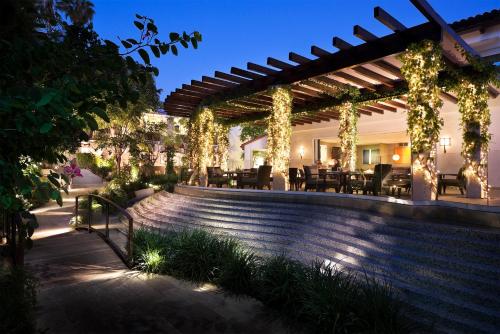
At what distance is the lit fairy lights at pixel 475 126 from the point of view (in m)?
8.52

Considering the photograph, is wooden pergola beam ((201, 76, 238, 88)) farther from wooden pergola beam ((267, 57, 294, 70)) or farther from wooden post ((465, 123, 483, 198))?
wooden post ((465, 123, 483, 198))

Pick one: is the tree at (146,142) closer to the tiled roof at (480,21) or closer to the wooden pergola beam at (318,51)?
the wooden pergola beam at (318,51)

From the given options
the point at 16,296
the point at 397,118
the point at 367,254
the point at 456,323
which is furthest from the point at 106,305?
the point at 397,118

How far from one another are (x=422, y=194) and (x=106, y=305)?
5813 millimetres

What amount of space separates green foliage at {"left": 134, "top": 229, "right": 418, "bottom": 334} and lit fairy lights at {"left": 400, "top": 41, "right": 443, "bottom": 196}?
3256mm

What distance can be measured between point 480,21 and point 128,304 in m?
10.3

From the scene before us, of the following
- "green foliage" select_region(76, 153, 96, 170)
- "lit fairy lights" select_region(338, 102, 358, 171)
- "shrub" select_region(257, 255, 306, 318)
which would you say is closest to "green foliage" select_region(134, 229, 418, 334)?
"shrub" select_region(257, 255, 306, 318)

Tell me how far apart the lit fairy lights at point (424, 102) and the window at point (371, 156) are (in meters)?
13.7

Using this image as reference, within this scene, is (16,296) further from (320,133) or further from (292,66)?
(320,133)

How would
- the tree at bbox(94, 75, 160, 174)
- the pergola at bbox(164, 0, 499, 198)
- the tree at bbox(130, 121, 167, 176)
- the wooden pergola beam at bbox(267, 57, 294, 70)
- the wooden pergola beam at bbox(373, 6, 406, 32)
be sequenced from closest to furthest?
the wooden pergola beam at bbox(373, 6, 406, 32)
the pergola at bbox(164, 0, 499, 198)
the wooden pergola beam at bbox(267, 57, 294, 70)
the tree at bbox(94, 75, 160, 174)
the tree at bbox(130, 121, 167, 176)

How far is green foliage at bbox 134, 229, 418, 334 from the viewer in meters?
3.74

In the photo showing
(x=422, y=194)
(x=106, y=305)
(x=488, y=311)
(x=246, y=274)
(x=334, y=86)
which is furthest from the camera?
(x=334, y=86)

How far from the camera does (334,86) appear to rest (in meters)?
10.5

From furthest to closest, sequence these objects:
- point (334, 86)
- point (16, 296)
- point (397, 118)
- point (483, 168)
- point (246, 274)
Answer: point (397, 118) < point (334, 86) < point (483, 168) < point (246, 274) < point (16, 296)
